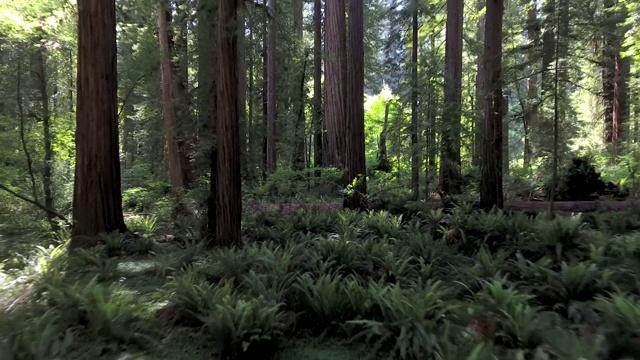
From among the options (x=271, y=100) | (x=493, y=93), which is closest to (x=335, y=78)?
(x=493, y=93)

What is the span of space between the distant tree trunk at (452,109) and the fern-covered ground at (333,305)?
5422 millimetres

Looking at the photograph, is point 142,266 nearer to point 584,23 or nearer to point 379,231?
point 379,231

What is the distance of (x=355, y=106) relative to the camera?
451 inches

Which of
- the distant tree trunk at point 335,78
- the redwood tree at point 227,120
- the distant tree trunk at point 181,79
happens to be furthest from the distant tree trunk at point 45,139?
the redwood tree at point 227,120

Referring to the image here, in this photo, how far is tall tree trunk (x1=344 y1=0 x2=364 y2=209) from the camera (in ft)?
37.4

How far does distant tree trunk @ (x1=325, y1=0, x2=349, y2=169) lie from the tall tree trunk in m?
0.38

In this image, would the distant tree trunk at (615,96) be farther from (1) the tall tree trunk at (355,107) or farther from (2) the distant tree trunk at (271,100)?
(2) the distant tree trunk at (271,100)

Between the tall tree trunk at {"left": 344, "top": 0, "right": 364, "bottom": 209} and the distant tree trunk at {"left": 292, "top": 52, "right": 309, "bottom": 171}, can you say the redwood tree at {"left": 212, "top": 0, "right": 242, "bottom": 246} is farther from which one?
the distant tree trunk at {"left": 292, "top": 52, "right": 309, "bottom": 171}

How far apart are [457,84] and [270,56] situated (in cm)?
1015

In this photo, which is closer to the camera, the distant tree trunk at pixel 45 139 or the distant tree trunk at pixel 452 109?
the distant tree trunk at pixel 452 109

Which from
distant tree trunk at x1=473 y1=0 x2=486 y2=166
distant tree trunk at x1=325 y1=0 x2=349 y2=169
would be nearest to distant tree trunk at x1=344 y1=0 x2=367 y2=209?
distant tree trunk at x1=325 y1=0 x2=349 y2=169

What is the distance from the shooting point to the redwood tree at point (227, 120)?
7191 mm

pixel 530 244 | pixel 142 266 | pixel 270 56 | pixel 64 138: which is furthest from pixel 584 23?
pixel 64 138

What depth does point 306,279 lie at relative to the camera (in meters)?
5.30
